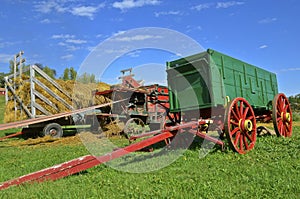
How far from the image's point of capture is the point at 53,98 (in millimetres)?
10852

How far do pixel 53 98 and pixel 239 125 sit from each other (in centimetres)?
807

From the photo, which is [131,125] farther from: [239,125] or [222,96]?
[239,125]

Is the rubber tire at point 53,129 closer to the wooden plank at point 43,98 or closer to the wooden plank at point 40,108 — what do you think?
the wooden plank at point 40,108

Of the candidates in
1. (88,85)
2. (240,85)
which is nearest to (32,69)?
(88,85)

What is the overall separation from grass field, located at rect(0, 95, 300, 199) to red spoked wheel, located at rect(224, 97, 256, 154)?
0.26 metres

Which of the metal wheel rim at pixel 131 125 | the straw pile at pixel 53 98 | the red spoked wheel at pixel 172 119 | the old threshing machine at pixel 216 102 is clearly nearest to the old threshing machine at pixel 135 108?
the metal wheel rim at pixel 131 125

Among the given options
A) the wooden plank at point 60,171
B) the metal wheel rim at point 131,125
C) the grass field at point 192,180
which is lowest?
the grass field at point 192,180

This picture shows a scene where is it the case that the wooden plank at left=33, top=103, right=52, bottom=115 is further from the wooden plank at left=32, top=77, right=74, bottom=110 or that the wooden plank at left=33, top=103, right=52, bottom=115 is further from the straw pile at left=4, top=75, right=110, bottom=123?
the wooden plank at left=32, top=77, right=74, bottom=110

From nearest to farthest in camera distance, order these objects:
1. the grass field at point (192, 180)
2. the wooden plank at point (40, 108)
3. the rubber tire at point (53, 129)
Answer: the grass field at point (192, 180) < the rubber tire at point (53, 129) < the wooden plank at point (40, 108)

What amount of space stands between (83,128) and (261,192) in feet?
32.6

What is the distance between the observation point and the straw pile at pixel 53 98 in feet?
34.4

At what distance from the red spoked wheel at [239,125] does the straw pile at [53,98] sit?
7454mm

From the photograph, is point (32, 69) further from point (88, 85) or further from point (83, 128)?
point (83, 128)

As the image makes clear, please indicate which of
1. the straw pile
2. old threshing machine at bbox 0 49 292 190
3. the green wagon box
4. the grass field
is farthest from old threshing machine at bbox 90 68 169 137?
the grass field
